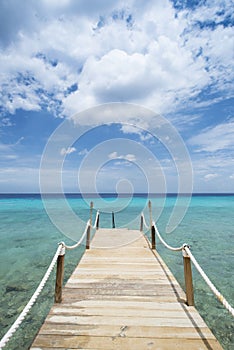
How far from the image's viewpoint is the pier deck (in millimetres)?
2713

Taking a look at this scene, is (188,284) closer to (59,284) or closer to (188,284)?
(188,284)

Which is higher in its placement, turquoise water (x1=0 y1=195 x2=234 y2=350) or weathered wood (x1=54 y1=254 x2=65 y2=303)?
weathered wood (x1=54 y1=254 x2=65 y2=303)

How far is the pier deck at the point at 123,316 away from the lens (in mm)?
2713

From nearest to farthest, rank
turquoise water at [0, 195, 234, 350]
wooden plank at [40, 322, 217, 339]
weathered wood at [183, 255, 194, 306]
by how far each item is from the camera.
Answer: wooden plank at [40, 322, 217, 339], weathered wood at [183, 255, 194, 306], turquoise water at [0, 195, 234, 350]

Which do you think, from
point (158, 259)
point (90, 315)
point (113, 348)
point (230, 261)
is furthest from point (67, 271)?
point (230, 261)

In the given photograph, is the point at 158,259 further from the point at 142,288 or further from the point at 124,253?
the point at 142,288

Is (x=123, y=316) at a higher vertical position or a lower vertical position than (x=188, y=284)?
lower

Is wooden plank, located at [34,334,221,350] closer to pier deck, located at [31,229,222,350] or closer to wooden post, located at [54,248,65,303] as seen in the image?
pier deck, located at [31,229,222,350]

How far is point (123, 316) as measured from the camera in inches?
130

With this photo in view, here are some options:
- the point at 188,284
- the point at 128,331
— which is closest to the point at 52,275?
the point at 128,331

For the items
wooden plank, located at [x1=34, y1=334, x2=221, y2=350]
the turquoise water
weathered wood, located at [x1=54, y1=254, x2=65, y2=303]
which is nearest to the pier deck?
wooden plank, located at [x1=34, y1=334, x2=221, y2=350]

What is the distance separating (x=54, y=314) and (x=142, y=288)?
1.90m

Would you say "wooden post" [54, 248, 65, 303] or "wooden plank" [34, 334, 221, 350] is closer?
"wooden plank" [34, 334, 221, 350]

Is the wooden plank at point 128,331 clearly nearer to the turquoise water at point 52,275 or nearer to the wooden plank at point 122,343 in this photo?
the wooden plank at point 122,343
